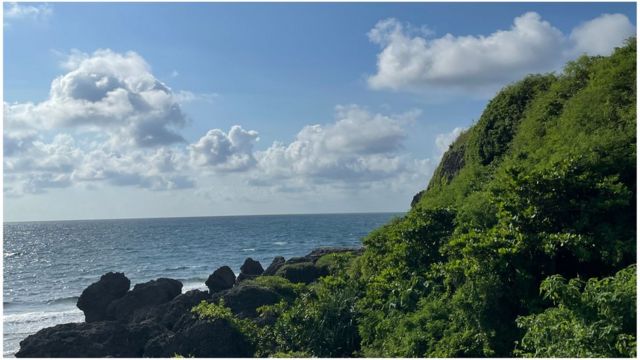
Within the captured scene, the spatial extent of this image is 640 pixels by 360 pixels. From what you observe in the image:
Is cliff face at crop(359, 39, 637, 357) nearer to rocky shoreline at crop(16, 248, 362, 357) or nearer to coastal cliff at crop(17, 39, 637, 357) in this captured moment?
coastal cliff at crop(17, 39, 637, 357)

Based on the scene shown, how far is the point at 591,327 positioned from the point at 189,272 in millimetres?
65434

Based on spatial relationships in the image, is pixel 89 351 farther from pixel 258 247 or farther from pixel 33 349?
pixel 258 247

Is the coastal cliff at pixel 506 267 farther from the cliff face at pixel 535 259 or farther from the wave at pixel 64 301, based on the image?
the wave at pixel 64 301

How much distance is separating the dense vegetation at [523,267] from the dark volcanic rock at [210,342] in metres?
1.19

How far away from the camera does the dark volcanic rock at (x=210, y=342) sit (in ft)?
64.7

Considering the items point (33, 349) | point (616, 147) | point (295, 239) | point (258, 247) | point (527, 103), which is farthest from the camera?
point (295, 239)

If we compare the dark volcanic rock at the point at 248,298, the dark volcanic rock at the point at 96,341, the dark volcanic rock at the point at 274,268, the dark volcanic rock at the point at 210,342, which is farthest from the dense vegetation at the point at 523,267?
the dark volcanic rock at the point at 274,268

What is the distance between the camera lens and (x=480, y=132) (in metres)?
24.0

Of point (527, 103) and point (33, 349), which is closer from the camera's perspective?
point (527, 103)

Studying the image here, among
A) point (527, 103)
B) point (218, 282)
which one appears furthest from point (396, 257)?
point (218, 282)

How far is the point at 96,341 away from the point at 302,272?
14767 mm

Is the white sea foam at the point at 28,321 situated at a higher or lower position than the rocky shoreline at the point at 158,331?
lower

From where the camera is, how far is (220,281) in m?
39.5

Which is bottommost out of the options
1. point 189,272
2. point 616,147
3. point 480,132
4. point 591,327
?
point 189,272
